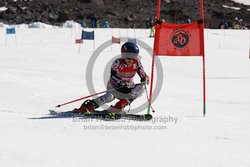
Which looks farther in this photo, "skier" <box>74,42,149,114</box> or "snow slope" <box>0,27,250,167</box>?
"skier" <box>74,42,149,114</box>

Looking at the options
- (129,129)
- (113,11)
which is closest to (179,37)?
(129,129)

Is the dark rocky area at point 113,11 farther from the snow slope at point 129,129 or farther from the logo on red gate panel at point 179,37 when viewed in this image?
the logo on red gate panel at point 179,37

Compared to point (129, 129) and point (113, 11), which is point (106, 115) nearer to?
point (129, 129)

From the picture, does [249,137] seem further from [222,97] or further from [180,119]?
[222,97]

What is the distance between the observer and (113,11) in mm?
Result: 59781

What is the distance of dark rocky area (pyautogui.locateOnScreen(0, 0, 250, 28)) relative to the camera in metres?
53.1

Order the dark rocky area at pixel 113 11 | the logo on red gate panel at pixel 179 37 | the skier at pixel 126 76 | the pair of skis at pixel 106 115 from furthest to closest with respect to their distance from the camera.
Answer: the dark rocky area at pixel 113 11 < the logo on red gate panel at pixel 179 37 < the skier at pixel 126 76 < the pair of skis at pixel 106 115

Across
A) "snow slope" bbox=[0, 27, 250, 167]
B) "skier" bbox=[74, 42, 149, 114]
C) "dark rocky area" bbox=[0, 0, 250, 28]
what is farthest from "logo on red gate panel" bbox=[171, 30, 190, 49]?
"dark rocky area" bbox=[0, 0, 250, 28]

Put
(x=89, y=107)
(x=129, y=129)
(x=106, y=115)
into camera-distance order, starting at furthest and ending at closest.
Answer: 1. (x=89, y=107)
2. (x=106, y=115)
3. (x=129, y=129)

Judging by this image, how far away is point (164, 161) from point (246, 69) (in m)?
17.5

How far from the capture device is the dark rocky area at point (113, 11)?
174 ft

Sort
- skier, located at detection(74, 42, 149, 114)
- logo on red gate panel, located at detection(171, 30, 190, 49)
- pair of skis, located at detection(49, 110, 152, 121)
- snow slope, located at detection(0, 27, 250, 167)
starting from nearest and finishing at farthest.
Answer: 1. snow slope, located at detection(0, 27, 250, 167)
2. pair of skis, located at detection(49, 110, 152, 121)
3. skier, located at detection(74, 42, 149, 114)
4. logo on red gate panel, located at detection(171, 30, 190, 49)

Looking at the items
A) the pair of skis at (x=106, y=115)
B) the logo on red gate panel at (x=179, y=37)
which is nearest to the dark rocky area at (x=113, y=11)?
the logo on red gate panel at (x=179, y=37)

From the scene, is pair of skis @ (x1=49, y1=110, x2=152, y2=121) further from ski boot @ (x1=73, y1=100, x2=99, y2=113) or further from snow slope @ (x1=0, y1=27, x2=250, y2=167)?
snow slope @ (x1=0, y1=27, x2=250, y2=167)
